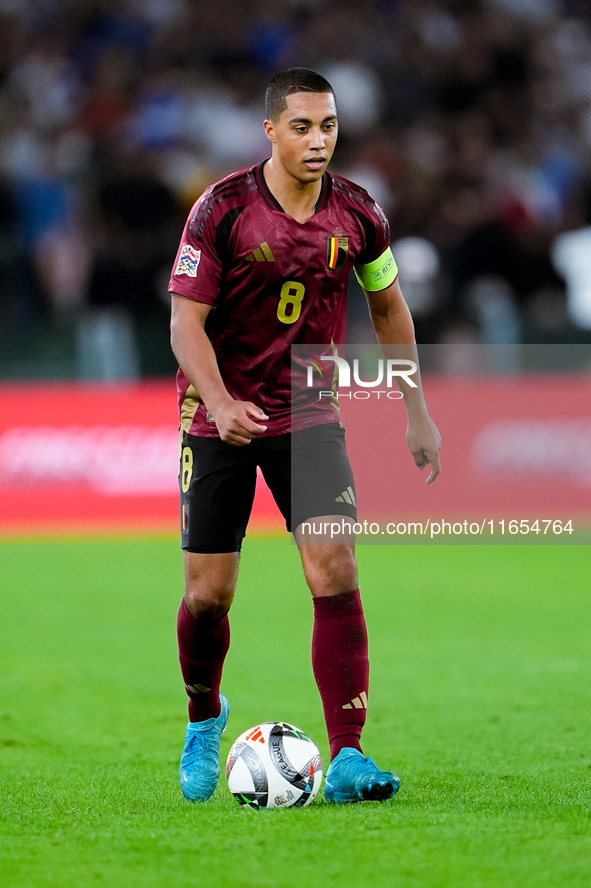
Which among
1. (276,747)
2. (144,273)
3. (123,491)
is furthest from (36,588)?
(276,747)

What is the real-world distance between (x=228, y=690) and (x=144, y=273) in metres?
7.50

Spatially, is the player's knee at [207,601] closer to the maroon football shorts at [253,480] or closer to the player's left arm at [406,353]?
the maroon football shorts at [253,480]

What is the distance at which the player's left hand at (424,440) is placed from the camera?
15.6ft

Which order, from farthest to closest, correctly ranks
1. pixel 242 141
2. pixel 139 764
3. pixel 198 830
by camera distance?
1. pixel 242 141
2. pixel 139 764
3. pixel 198 830

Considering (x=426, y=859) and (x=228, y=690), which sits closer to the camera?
(x=426, y=859)

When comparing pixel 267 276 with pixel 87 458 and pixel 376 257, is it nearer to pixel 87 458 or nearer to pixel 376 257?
pixel 376 257

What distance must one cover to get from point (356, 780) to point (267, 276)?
174cm

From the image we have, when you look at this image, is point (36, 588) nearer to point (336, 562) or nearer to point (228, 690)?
point (228, 690)

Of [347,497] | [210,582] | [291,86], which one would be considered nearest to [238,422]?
[347,497]

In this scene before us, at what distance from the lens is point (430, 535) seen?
13781mm

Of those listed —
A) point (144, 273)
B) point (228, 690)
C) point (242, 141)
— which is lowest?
point (228, 690)

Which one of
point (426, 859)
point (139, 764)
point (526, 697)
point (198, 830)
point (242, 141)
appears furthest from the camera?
point (242, 141)

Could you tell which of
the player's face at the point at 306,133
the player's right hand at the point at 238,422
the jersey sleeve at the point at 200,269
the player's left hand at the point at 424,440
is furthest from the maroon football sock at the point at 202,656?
the player's face at the point at 306,133

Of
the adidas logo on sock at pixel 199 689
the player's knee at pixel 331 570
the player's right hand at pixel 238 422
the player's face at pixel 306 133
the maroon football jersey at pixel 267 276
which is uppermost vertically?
the player's face at pixel 306 133
